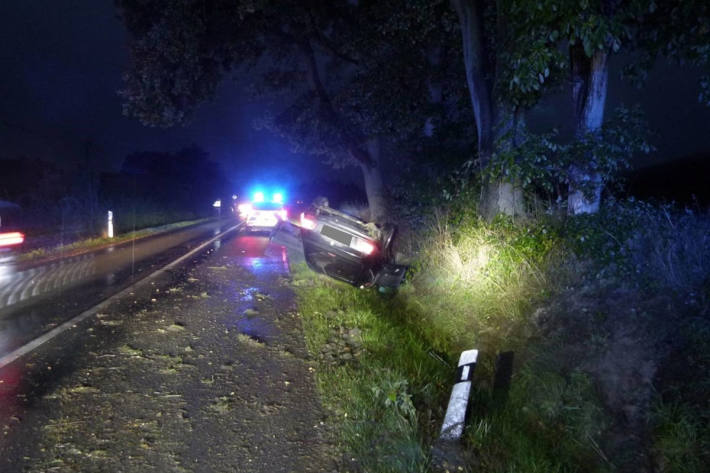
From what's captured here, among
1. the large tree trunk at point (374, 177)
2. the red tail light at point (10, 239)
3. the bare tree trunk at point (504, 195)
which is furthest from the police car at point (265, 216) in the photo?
the bare tree trunk at point (504, 195)

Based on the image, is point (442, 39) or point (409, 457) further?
point (442, 39)

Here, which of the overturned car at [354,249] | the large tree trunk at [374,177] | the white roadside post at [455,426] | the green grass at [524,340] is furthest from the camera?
the large tree trunk at [374,177]

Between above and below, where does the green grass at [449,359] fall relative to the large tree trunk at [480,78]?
below

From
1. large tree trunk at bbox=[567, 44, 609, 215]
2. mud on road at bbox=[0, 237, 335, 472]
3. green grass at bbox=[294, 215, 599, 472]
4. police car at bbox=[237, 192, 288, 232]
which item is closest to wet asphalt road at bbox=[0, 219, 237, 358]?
mud on road at bbox=[0, 237, 335, 472]

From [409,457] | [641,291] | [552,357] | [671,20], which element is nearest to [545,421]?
[552,357]

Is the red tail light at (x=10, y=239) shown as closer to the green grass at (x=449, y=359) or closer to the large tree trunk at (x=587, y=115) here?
the green grass at (x=449, y=359)

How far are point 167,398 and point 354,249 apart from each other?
4.29 meters

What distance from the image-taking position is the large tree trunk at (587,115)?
538 centimetres

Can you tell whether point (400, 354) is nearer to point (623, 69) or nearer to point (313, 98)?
point (623, 69)

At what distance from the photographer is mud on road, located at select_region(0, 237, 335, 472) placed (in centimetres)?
284

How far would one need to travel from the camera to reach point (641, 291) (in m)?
4.07

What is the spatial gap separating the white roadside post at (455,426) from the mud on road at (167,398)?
78 cm

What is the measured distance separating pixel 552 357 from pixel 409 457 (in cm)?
186

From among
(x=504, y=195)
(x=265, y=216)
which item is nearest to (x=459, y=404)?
(x=504, y=195)
